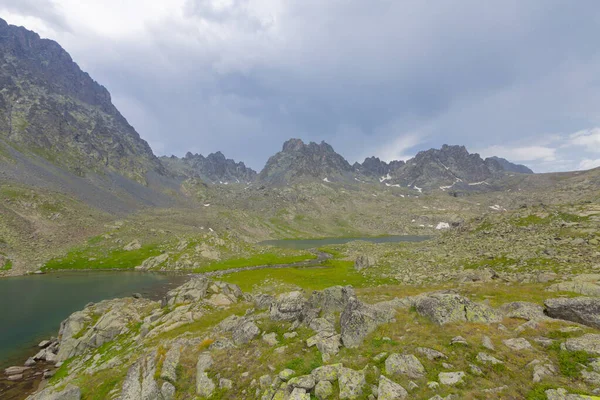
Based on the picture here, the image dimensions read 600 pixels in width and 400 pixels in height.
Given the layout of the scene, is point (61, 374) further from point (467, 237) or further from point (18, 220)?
point (18, 220)

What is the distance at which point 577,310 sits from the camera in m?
18.7

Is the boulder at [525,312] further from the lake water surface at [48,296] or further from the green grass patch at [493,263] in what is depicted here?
the lake water surface at [48,296]

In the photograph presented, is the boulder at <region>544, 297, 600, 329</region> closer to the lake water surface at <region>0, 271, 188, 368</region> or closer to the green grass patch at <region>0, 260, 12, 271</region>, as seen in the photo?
the lake water surface at <region>0, 271, 188, 368</region>

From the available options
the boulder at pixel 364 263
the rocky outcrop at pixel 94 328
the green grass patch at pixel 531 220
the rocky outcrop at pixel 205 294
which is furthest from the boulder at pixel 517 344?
the green grass patch at pixel 531 220

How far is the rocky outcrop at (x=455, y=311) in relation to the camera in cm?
1970

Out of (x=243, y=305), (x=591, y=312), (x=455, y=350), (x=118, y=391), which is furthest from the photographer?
(x=243, y=305)

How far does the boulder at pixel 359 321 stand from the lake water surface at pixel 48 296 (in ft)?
150

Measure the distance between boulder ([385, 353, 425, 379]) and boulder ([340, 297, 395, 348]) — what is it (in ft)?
10.4

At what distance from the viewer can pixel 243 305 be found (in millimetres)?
37125

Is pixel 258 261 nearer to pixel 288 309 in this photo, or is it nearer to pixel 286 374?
pixel 288 309

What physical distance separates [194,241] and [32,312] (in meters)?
70.5

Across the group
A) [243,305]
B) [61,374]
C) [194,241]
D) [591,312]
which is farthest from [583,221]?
[194,241]

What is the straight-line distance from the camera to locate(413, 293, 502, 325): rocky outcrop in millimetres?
19703

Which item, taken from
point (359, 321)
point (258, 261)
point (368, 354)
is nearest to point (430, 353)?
point (368, 354)
